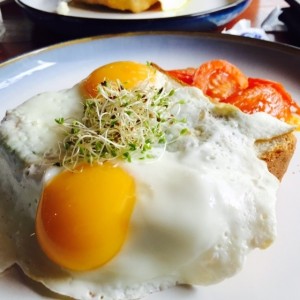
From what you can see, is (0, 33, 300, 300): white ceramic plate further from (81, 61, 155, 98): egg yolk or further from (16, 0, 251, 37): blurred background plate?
(81, 61, 155, 98): egg yolk

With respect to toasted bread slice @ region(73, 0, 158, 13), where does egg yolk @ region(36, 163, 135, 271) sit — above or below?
below

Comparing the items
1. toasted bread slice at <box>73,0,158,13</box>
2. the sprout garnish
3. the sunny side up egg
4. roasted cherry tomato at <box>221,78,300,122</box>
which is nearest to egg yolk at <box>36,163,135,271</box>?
the sunny side up egg

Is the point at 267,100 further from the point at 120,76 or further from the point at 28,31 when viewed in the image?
the point at 28,31

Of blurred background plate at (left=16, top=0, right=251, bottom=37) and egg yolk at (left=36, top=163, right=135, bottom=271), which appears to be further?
blurred background plate at (left=16, top=0, right=251, bottom=37)

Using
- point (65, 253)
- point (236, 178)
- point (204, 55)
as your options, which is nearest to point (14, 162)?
point (65, 253)

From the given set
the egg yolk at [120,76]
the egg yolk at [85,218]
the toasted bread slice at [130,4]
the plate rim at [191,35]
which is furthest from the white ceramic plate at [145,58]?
the egg yolk at [85,218]

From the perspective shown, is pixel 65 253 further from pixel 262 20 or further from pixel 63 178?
pixel 262 20
